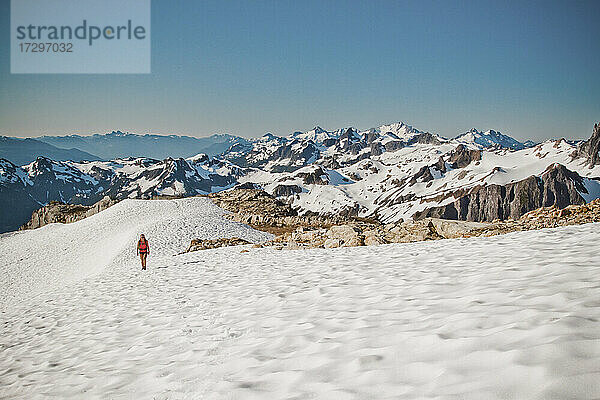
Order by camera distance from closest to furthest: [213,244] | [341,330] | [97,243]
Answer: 1. [341,330]
2. [213,244]
3. [97,243]

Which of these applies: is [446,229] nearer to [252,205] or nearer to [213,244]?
[213,244]

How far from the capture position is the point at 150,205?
1806 inches

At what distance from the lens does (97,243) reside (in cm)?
3391

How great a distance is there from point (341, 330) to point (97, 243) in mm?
35725

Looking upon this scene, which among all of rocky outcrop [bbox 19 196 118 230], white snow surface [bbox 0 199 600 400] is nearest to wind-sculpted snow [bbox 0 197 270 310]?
white snow surface [bbox 0 199 600 400]

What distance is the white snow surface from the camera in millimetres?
3781

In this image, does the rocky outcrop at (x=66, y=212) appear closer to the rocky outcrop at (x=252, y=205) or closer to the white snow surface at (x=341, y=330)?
the rocky outcrop at (x=252, y=205)

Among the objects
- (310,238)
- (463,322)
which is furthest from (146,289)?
(463,322)

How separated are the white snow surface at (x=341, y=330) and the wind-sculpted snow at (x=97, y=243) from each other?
13021 mm

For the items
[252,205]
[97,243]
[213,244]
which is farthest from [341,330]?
[252,205]

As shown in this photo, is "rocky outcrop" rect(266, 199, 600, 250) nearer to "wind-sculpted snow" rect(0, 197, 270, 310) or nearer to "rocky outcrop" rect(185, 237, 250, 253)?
"rocky outcrop" rect(185, 237, 250, 253)

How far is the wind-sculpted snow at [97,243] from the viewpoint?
25.7 metres

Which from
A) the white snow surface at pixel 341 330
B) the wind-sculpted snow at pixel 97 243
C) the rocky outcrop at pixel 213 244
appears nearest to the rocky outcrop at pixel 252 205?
the wind-sculpted snow at pixel 97 243

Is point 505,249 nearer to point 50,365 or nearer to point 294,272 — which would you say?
point 294,272
